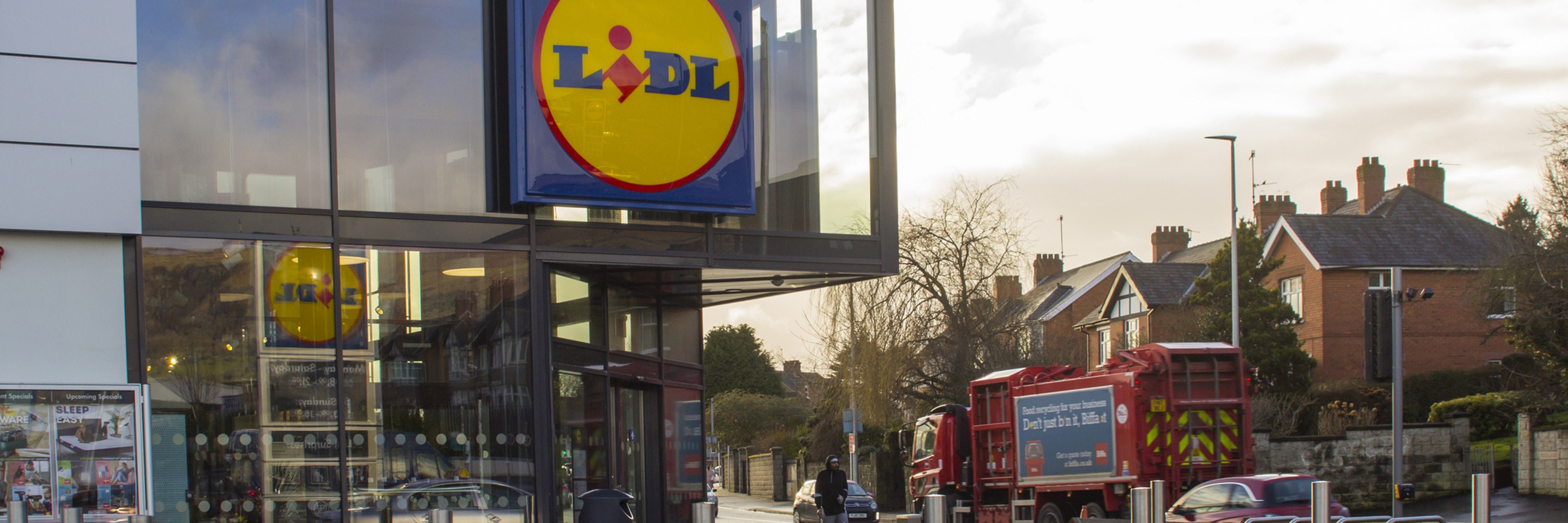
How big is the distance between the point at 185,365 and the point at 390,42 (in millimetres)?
3384

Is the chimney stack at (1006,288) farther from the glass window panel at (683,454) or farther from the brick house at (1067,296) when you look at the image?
the glass window panel at (683,454)

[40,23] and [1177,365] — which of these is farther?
[1177,365]

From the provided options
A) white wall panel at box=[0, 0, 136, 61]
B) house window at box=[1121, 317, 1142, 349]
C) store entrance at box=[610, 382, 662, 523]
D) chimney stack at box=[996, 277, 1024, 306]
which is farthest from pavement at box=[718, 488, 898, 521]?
white wall panel at box=[0, 0, 136, 61]

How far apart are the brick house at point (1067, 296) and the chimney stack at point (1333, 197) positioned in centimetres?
783

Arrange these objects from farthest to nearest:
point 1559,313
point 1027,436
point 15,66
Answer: point 1559,313 → point 1027,436 → point 15,66

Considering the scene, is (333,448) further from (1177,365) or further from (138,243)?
(1177,365)

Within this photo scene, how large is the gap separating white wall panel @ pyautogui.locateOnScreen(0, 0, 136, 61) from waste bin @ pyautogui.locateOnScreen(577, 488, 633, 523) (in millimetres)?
5181

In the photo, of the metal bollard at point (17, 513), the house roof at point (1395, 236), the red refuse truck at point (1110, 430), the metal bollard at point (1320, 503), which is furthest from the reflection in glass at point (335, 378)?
the house roof at point (1395, 236)

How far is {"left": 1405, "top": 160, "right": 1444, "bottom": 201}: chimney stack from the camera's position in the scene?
47094 millimetres

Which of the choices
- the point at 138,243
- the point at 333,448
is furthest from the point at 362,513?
the point at 138,243

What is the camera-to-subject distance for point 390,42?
1228cm

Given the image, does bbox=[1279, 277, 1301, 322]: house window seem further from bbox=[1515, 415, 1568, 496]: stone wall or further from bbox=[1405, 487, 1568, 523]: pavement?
bbox=[1515, 415, 1568, 496]: stone wall

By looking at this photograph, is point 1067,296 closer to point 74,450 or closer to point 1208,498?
point 1208,498

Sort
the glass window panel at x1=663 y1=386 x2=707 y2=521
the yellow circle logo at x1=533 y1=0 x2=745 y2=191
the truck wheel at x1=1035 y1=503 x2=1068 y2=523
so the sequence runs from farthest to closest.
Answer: the truck wheel at x1=1035 y1=503 x2=1068 y2=523
the glass window panel at x1=663 y1=386 x2=707 y2=521
the yellow circle logo at x1=533 y1=0 x2=745 y2=191
